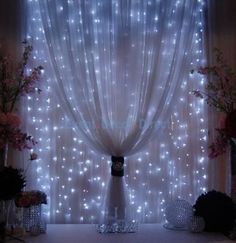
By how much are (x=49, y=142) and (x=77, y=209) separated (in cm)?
58

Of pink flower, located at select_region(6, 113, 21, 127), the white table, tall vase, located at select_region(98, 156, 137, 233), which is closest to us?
the white table

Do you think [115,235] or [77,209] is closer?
[115,235]

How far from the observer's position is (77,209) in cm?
310

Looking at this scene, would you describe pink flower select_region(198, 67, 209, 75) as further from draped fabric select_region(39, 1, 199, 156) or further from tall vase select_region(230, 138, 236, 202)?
tall vase select_region(230, 138, 236, 202)

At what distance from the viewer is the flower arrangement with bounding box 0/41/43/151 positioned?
107 inches

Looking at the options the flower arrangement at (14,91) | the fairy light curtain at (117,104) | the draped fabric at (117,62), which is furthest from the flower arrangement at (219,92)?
the flower arrangement at (14,91)

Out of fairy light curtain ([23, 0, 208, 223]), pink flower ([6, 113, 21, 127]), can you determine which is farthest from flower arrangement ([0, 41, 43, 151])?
fairy light curtain ([23, 0, 208, 223])

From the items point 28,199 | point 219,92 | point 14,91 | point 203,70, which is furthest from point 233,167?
point 14,91

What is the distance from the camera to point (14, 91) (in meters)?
2.88

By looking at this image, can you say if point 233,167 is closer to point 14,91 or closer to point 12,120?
point 12,120

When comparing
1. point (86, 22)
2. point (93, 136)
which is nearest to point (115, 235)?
point (93, 136)

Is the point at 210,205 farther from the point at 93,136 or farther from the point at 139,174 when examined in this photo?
the point at 93,136

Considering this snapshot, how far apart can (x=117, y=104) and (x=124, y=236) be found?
1.01 m

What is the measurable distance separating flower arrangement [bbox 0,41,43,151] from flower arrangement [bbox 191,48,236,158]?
1.27 m
